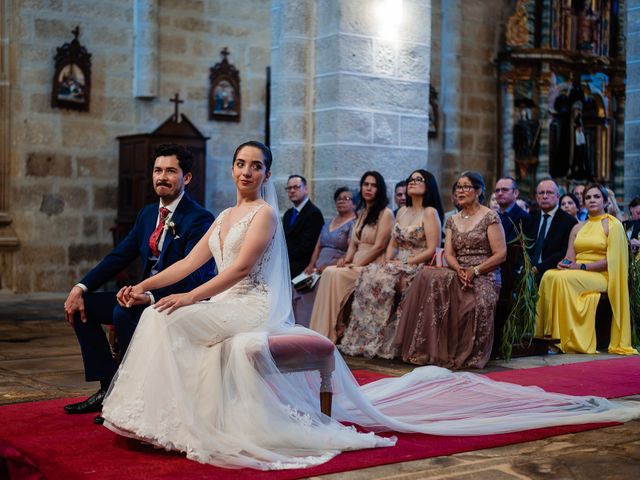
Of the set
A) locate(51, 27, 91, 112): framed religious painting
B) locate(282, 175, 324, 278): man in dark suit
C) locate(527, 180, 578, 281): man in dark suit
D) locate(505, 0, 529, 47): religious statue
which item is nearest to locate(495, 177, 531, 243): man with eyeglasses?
locate(527, 180, 578, 281): man in dark suit

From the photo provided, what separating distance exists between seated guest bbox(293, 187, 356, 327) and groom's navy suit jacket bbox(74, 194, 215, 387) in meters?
3.13

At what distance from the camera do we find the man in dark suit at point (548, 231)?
7.79 meters

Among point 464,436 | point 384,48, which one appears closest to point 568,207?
point 384,48

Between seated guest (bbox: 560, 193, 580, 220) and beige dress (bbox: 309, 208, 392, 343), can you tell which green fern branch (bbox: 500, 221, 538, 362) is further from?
seated guest (bbox: 560, 193, 580, 220)

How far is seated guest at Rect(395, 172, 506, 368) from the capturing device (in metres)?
6.61

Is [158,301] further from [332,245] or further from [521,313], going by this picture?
[332,245]

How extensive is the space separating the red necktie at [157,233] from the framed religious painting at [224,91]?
7.29 metres

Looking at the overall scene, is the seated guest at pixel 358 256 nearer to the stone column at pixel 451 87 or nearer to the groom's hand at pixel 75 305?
the groom's hand at pixel 75 305

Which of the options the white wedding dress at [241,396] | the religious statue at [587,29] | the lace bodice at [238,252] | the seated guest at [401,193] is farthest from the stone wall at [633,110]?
the lace bodice at [238,252]

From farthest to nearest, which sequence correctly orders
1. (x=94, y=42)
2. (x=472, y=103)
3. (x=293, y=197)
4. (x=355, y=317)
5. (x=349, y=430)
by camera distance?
(x=472, y=103) → (x=94, y=42) → (x=293, y=197) → (x=355, y=317) → (x=349, y=430)

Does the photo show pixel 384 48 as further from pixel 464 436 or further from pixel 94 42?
pixel 464 436

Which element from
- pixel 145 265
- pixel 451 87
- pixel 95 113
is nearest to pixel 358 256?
pixel 145 265

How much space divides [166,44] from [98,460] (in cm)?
854

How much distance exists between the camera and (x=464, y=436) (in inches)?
170
